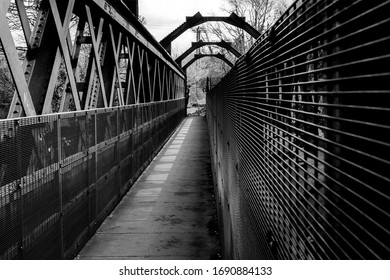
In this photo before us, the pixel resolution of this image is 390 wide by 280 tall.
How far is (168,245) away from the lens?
6.65 metres

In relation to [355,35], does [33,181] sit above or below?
below

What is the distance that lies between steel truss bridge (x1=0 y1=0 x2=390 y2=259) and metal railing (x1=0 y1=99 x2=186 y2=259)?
0.02 metres

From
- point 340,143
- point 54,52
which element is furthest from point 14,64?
point 340,143

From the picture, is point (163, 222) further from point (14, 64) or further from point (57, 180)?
point (14, 64)

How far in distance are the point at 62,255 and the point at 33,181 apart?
1.44m

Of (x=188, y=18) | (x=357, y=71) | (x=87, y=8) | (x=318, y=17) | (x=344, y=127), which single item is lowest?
(x=344, y=127)

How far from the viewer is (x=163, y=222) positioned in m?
7.89

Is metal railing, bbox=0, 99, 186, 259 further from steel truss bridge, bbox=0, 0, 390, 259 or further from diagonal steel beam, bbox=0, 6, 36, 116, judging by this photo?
diagonal steel beam, bbox=0, 6, 36, 116

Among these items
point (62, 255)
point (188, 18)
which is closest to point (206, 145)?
point (188, 18)

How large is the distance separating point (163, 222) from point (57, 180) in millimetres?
3115

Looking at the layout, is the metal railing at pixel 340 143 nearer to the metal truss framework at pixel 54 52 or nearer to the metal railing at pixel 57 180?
the metal railing at pixel 57 180

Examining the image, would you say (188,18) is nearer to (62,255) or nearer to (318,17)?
(62,255)

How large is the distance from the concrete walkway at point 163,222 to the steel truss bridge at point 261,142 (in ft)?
1.22

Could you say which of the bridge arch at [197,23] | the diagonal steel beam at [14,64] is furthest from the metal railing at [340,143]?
the bridge arch at [197,23]
